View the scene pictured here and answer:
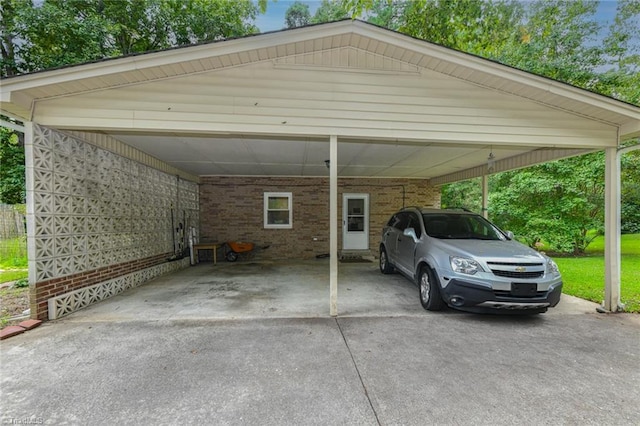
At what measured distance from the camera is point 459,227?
4.79 m

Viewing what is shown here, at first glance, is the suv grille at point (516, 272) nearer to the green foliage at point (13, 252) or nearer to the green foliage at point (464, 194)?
the green foliage at point (13, 252)

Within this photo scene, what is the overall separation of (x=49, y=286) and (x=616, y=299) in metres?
8.43

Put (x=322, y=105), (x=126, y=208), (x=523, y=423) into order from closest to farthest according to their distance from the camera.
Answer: (x=523, y=423) → (x=322, y=105) → (x=126, y=208)

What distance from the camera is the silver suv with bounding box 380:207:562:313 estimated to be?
3.49 meters

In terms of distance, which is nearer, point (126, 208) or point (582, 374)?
point (582, 374)

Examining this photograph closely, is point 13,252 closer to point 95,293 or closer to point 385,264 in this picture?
point 95,293

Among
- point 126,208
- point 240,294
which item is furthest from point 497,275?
point 126,208

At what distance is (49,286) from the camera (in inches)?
145

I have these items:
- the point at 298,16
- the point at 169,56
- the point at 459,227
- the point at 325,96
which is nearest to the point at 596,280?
the point at 459,227

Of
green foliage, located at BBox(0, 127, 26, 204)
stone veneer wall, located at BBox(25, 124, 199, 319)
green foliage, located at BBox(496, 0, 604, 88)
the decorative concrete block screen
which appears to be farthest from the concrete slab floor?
green foliage, located at BBox(496, 0, 604, 88)

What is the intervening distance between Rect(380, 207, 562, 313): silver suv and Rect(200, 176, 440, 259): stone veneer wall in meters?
4.99

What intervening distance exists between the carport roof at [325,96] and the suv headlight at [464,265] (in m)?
1.80

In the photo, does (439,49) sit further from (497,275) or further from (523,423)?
(523,423)

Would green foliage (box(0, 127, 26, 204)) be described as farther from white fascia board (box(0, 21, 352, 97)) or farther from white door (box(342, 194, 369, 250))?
white door (box(342, 194, 369, 250))
